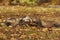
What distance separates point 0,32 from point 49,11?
363 inches

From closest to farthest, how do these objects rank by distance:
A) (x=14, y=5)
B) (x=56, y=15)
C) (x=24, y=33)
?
1. (x=24, y=33)
2. (x=56, y=15)
3. (x=14, y=5)

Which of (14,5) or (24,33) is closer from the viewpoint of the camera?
(24,33)

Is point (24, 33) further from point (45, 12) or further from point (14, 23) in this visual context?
point (45, 12)

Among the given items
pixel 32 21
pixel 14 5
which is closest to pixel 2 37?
pixel 32 21

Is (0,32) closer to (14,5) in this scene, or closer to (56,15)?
(56,15)

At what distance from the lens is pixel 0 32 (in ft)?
51.0

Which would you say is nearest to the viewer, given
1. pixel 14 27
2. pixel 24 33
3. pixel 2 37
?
pixel 2 37

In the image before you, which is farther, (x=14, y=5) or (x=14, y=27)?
(x=14, y=5)

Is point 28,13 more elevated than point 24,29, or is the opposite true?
point 24,29

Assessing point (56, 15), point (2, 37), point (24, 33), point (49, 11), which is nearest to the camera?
point (2, 37)

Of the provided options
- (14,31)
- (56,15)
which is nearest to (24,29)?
(14,31)

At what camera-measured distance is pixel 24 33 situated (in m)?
15.3

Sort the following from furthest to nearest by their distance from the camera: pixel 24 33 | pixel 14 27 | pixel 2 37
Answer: pixel 14 27
pixel 24 33
pixel 2 37

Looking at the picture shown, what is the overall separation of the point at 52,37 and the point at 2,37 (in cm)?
272
